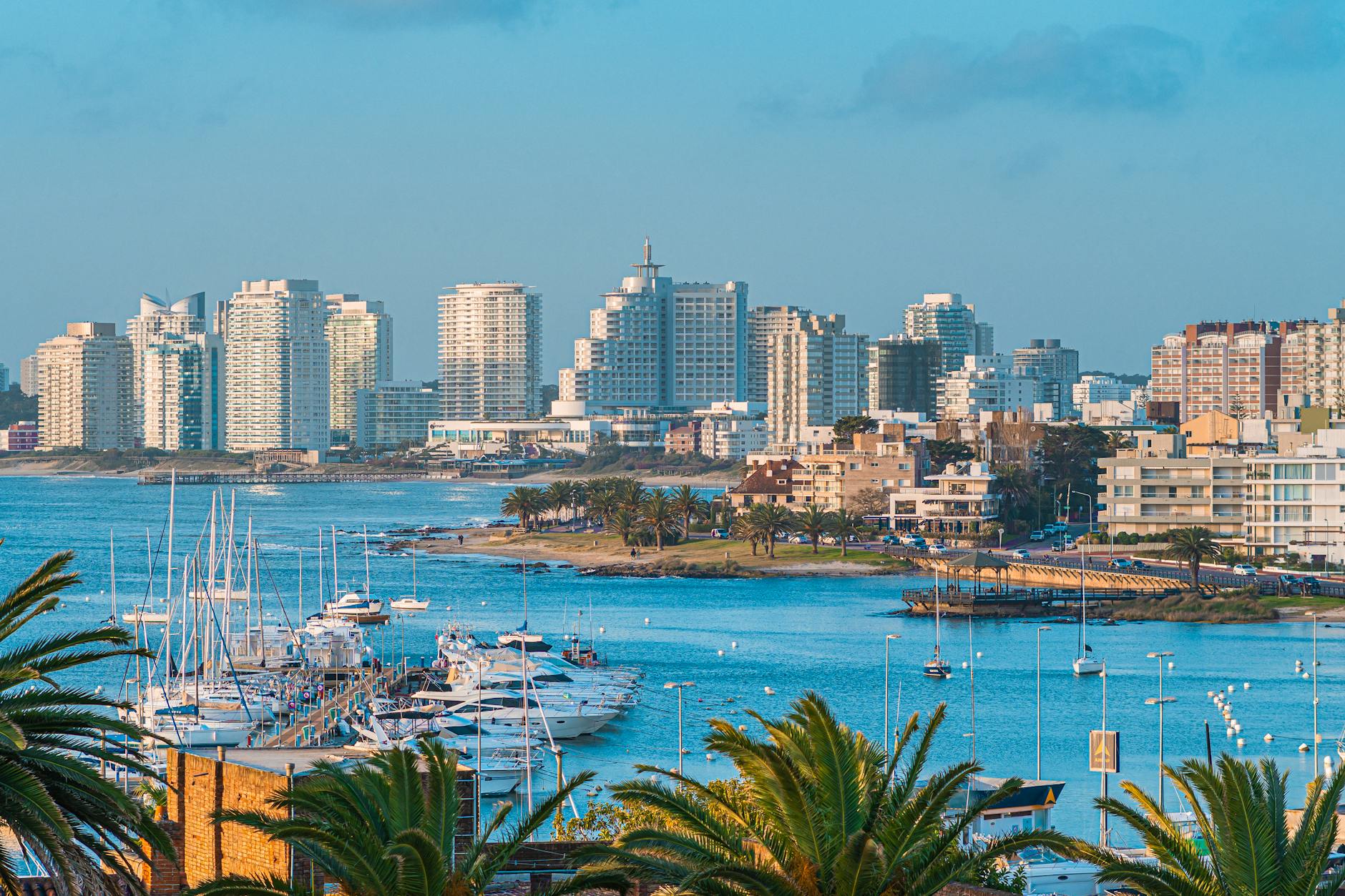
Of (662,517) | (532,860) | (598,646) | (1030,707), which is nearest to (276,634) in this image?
(598,646)

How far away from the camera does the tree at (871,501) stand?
119137 mm

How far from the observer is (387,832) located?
1456cm

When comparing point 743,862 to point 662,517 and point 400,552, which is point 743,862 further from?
point 400,552

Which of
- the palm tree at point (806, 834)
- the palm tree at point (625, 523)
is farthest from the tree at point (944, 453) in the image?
the palm tree at point (806, 834)

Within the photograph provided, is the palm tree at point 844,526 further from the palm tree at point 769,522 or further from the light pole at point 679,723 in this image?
the light pole at point 679,723

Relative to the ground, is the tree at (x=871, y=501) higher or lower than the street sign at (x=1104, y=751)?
higher

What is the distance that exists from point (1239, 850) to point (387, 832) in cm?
581

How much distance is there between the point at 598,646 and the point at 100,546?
61.5m

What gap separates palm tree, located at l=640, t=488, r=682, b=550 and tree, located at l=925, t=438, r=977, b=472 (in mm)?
18770

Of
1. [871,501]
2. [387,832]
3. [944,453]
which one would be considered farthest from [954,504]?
[387,832]

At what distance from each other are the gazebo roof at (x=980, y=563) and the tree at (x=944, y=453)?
116 feet

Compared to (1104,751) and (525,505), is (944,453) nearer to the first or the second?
→ (525,505)

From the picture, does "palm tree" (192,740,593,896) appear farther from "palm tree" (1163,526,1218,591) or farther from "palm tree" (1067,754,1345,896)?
"palm tree" (1163,526,1218,591)

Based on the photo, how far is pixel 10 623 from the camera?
15.4 metres
